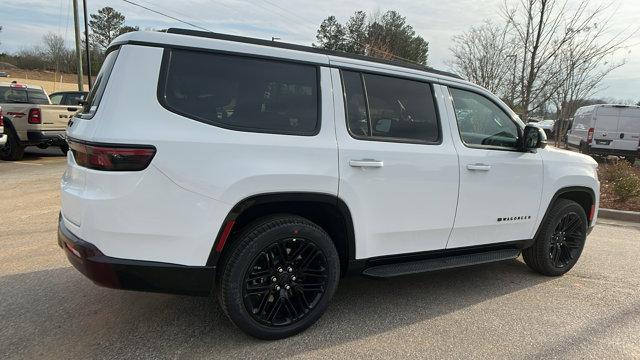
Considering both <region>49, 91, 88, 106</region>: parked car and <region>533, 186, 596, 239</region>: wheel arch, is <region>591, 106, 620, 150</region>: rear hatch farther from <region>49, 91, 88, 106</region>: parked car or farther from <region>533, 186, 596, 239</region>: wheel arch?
<region>49, 91, 88, 106</region>: parked car

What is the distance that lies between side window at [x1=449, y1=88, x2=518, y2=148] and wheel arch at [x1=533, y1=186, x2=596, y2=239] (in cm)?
77

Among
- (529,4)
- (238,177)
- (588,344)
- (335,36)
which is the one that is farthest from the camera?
(335,36)

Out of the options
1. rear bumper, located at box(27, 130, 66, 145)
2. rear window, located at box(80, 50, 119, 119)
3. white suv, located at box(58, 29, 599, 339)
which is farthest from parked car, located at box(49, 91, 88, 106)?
white suv, located at box(58, 29, 599, 339)

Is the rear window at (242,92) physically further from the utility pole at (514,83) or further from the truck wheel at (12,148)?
the truck wheel at (12,148)

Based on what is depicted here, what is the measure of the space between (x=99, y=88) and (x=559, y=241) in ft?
14.2

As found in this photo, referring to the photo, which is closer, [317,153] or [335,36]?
[317,153]

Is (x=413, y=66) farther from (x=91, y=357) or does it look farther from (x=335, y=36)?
(x=335, y=36)

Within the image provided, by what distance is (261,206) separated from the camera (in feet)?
10.1

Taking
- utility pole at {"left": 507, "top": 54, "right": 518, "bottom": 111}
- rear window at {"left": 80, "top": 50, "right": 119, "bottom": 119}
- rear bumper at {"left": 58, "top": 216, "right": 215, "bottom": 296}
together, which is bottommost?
rear bumper at {"left": 58, "top": 216, "right": 215, "bottom": 296}

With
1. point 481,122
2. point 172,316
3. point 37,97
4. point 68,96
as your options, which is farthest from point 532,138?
point 68,96

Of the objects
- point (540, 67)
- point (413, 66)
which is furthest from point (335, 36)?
point (413, 66)

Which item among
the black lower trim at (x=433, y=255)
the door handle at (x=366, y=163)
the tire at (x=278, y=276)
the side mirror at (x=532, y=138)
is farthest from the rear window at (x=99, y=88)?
the side mirror at (x=532, y=138)

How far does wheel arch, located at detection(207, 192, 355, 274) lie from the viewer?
2.86 metres

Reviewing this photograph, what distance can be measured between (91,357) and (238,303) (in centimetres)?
95
